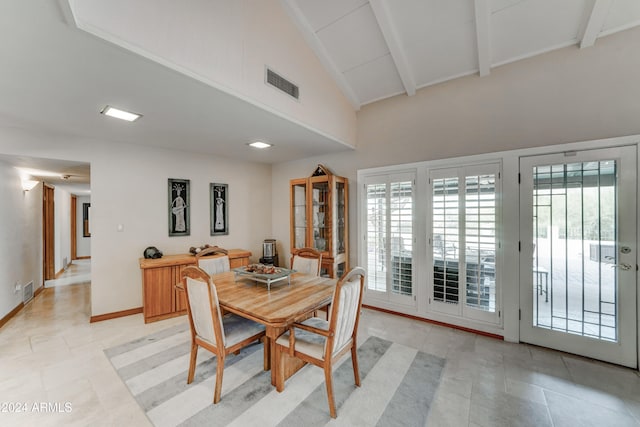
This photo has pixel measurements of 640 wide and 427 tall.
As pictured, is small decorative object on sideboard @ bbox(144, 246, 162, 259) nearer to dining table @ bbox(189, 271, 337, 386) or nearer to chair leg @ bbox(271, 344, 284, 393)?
dining table @ bbox(189, 271, 337, 386)

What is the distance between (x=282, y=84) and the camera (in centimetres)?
279

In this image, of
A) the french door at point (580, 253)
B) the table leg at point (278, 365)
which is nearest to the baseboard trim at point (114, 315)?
the table leg at point (278, 365)

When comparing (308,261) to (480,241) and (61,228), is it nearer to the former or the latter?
(480,241)

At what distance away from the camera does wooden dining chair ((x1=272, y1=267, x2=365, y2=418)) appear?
5.92ft

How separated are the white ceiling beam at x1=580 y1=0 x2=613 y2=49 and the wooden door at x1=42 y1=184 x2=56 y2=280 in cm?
867

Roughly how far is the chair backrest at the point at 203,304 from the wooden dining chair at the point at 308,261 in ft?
4.39

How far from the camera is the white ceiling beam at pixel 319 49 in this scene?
Answer: 112 inches

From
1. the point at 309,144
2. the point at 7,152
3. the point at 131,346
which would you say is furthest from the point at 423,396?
the point at 7,152

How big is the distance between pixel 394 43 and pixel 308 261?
277 centimetres

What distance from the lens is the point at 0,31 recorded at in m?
1.46

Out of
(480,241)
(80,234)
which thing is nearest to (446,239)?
(480,241)

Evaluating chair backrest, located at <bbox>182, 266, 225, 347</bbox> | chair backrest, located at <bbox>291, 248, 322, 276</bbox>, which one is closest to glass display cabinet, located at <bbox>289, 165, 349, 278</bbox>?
chair backrest, located at <bbox>291, 248, 322, 276</bbox>

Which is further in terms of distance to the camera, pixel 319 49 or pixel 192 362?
pixel 319 49

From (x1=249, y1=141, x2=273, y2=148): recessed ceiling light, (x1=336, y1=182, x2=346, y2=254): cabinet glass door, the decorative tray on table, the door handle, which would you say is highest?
(x1=249, y1=141, x2=273, y2=148): recessed ceiling light
